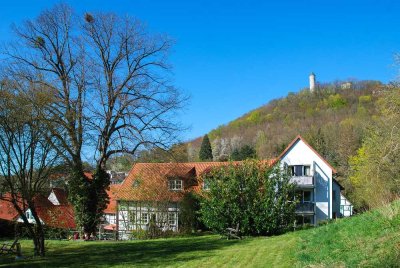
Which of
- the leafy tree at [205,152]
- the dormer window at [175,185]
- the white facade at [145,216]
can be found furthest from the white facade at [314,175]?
the leafy tree at [205,152]

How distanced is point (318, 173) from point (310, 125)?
44.0m

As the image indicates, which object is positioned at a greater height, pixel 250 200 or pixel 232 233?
pixel 250 200

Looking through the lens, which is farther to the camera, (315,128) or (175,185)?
(315,128)

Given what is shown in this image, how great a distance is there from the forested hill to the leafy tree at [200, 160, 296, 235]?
36.9 metres

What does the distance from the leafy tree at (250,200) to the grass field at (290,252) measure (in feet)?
17.7

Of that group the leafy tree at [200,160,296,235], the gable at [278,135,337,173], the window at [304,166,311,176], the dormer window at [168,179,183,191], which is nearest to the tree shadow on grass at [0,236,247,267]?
the leafy tree at [200,160,296,235]

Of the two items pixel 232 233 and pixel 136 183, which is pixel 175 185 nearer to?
pixel 136 183

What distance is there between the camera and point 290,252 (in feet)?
42.1

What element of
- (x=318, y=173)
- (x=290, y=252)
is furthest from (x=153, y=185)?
(x=290, y=252)

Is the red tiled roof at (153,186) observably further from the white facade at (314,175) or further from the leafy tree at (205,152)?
the leafy tree at (205,152)

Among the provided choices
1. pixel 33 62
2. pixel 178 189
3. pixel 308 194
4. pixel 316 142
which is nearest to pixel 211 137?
pixel 316 142

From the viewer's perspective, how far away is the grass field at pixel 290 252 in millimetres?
8312

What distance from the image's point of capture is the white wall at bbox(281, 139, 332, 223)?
148 feet

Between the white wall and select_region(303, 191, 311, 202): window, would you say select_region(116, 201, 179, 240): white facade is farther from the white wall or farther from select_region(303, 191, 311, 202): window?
select_region(303, 191, 311, 202): window
